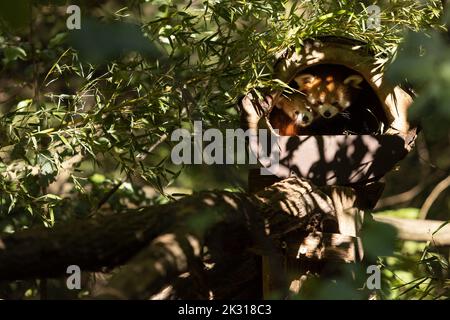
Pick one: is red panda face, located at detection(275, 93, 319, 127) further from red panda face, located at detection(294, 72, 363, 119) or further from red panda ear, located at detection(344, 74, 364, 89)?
red panda ear, located at detection(344, 74, 364, 89)

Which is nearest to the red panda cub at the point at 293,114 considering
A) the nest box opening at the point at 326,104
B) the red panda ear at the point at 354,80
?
the nest box opening at the point at 326,104

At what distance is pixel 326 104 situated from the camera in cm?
254

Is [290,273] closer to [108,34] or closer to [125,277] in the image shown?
[125,277]

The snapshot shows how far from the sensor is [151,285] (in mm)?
1351

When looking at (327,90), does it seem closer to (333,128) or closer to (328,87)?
(328,87)

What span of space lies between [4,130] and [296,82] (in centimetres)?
107

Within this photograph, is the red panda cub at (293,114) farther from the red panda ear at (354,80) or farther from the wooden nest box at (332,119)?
the red panda ear at (354,80)

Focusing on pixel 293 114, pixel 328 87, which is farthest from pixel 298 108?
pixel 328 87

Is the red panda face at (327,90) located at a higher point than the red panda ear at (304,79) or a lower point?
lower

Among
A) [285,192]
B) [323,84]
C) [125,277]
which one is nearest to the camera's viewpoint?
[125,277]

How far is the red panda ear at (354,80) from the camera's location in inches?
101

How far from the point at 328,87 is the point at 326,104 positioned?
0.06m

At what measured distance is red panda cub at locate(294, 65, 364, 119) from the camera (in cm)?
255
